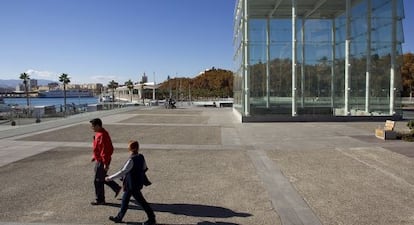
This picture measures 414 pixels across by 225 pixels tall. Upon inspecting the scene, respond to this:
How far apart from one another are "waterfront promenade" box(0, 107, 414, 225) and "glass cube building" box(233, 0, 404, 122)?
12.3 m

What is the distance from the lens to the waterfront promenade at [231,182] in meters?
6.58

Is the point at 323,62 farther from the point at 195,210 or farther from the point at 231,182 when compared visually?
the point at 195,210

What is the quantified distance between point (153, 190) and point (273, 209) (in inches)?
106

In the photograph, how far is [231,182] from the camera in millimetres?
9008

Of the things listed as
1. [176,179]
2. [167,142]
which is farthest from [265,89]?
[176,179]

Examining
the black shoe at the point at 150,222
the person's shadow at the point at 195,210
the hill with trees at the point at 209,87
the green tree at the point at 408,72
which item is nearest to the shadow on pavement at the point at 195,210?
the person's shadow at the point at 195,210

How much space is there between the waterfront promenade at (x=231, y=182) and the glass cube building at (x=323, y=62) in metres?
12.3

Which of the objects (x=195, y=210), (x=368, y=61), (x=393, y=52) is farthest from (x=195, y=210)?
(x=393, y=52)

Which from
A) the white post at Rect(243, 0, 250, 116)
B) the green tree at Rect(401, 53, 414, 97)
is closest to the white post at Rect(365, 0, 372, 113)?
the white post at Rect(243, 0, 250, 116)

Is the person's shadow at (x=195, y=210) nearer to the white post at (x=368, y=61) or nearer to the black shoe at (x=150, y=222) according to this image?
the black shoe at (x=150, y=222)

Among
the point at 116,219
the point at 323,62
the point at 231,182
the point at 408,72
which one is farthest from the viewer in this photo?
the point at 408,72

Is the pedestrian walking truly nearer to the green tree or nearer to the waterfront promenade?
the waterfront promenade

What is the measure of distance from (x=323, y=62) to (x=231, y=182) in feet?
79.4

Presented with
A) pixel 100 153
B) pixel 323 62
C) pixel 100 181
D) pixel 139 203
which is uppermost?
pixel 323 62
